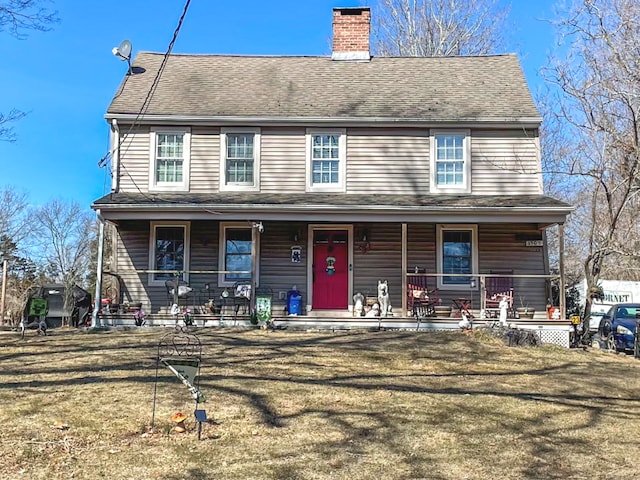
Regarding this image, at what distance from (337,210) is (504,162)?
4692 mm

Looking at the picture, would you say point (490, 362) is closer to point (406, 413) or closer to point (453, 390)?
point (453, 390)

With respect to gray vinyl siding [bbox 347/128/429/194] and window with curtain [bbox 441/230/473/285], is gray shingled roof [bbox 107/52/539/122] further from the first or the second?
window with curtain [bbox 441/230/473/285]

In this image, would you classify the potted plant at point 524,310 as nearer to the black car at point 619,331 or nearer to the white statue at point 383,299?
the black car at point 619,331

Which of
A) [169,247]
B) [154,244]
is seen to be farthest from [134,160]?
[169,247]

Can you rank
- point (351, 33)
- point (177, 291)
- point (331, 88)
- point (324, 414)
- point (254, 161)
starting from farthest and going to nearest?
1. point (351, 33)
2. point (331, 88)
3. point (254, 161)
4. point (177, 291)
5. point (324, 414)

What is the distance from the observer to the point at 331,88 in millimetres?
16594

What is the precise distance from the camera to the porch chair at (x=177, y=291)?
1372 centimetres

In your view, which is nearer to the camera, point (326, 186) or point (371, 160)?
point (326, 186)

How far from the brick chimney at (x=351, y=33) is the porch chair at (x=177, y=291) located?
838 cm

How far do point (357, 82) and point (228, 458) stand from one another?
44.0ft

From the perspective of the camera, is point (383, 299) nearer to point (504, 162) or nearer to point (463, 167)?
point (463, 167)

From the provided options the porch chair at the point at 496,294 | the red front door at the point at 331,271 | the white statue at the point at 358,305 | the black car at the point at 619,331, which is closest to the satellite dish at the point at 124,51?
the red front door at the point at 331,271

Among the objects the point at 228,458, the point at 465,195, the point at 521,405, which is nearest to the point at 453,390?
the point at 521,405

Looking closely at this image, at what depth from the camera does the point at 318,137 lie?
15.4m
